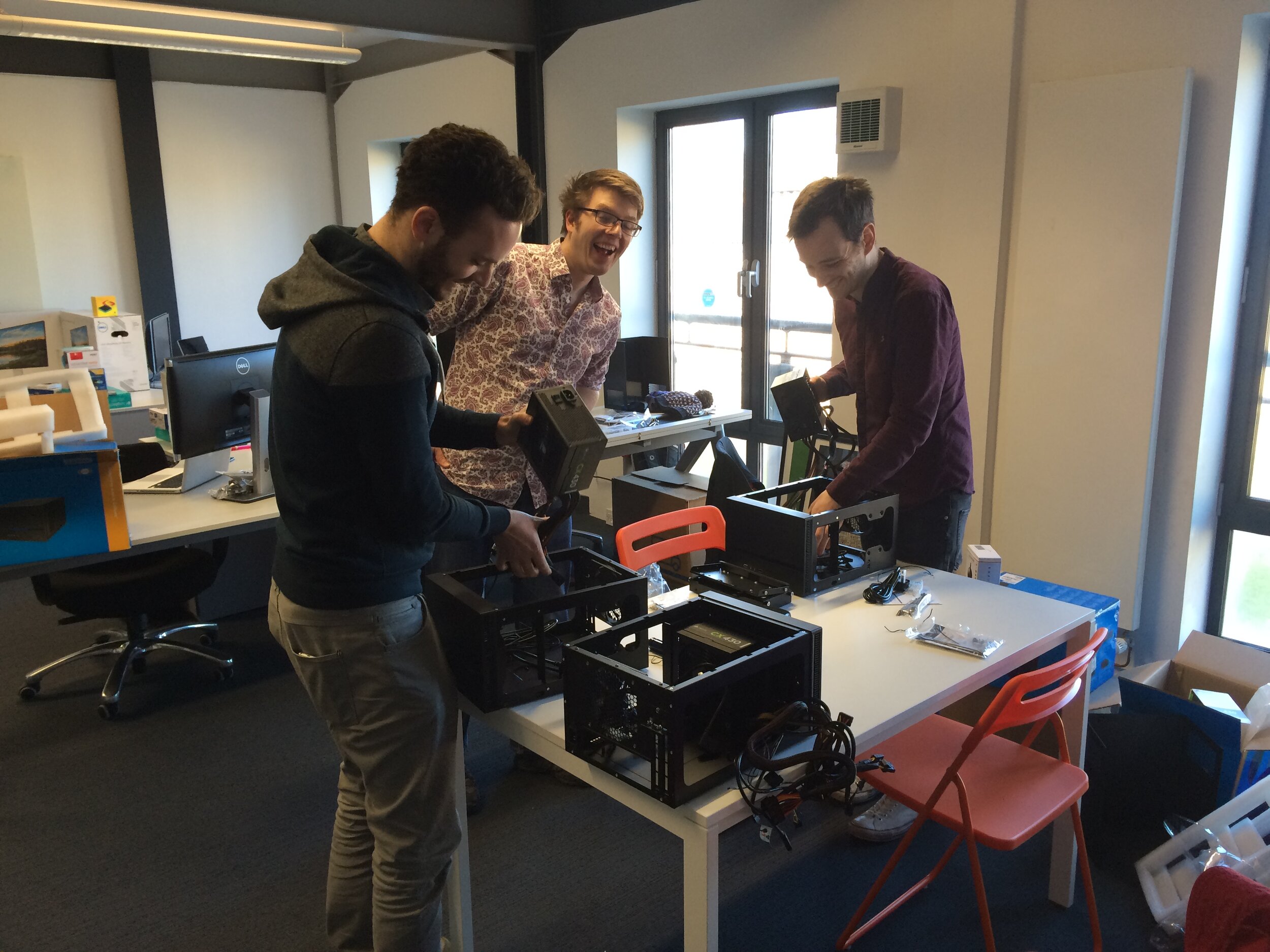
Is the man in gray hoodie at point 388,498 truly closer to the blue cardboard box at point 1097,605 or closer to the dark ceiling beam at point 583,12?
the blue cardboard box at point 1097,605

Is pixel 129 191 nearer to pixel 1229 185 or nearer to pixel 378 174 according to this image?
pixel 378 174

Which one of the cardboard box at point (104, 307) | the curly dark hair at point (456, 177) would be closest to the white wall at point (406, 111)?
the cardboard box at point (104, 307)

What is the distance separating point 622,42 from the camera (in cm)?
482

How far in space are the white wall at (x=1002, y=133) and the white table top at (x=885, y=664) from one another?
144 cm

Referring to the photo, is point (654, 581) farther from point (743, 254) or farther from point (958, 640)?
point (743, 254)

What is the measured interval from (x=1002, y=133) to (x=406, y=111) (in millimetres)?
4302

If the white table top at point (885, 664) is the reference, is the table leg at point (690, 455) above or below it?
below

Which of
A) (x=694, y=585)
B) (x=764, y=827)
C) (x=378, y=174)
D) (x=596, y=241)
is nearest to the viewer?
(x=764, y=827)

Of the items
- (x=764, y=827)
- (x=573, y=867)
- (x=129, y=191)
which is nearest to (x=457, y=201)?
(x=764, y=827)

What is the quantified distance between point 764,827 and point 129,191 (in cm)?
648

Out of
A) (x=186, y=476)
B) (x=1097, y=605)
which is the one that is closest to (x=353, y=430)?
(x=186, y=476)

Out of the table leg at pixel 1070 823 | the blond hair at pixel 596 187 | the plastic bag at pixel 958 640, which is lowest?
the table leg at pixel 1070 823

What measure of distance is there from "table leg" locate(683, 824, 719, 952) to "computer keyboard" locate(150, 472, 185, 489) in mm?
2589

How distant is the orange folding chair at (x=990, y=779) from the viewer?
1.76 metres
